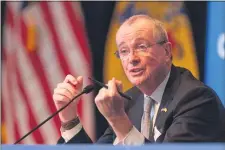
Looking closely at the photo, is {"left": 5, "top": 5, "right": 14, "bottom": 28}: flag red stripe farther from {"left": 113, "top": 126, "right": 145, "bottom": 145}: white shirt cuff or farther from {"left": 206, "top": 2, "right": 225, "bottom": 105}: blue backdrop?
{"left": 113, "top": 126, "right": 145, "bottom": 145}: white shirt cuff

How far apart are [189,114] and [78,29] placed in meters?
2.34

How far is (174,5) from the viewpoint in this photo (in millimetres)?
4457

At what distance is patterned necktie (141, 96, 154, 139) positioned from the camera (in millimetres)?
2744

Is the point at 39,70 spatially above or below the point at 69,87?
below

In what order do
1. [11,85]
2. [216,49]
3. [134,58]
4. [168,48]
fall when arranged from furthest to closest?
[11,85] < [216,49] < [168,48] < [134,58]

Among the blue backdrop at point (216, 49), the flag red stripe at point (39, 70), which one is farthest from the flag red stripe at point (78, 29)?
the blue backdrop at point (216, 49)

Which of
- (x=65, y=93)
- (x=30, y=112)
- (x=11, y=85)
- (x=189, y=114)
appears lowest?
(x=30, y=112)

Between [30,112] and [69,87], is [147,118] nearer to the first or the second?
[69,87]

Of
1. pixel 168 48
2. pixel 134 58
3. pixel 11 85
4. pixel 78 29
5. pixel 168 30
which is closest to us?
pixel 134 58

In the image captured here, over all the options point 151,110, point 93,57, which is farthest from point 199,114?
point 93,57

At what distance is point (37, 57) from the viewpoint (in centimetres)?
488

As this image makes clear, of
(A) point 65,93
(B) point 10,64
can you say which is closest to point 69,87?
(A) point 65,93

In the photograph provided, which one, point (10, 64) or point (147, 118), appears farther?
point (10, 64)

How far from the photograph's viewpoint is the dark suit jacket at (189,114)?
2.52 meters
